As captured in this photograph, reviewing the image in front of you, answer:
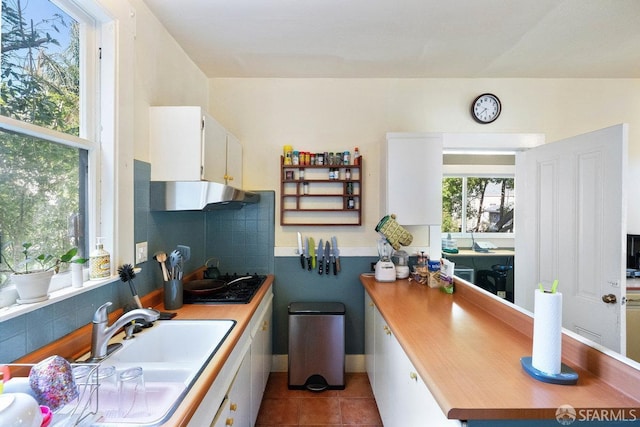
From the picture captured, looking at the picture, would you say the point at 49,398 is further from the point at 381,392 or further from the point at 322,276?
the point at 322,276

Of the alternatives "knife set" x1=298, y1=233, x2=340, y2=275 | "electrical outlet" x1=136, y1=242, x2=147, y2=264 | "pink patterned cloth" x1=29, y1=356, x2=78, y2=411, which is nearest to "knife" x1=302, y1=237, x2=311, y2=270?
"knife set" x1=298, y1=233, x2=340, y2=275

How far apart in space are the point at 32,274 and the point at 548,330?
5.86 feet

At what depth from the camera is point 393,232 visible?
2.43 meters

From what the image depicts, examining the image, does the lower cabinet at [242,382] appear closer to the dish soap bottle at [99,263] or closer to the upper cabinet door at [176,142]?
the dish soap bottle at [99,263]

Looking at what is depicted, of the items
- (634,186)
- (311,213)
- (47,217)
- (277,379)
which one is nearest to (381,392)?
(277,379)

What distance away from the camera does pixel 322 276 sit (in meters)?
2.74

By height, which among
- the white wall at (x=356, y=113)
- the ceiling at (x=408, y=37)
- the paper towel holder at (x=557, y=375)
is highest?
the ceiling at (x=408, y=37)

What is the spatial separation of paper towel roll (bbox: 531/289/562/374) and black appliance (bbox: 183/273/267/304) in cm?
149

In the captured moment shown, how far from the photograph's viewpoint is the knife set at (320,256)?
2.70 metres

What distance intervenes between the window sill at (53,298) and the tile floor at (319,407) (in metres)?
1.44

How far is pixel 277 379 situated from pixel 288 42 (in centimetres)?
268

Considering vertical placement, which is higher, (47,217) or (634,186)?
(634,186)

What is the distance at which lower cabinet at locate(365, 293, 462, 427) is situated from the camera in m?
1.16

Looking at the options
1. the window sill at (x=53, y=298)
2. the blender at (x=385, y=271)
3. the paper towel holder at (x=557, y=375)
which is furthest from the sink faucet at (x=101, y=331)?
the blender at (x=385, y=271)
